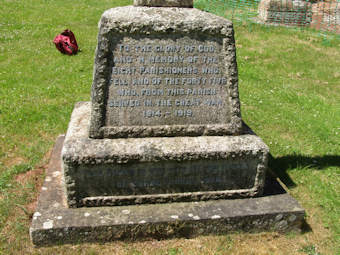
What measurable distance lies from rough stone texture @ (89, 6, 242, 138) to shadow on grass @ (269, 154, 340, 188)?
4.04 ft

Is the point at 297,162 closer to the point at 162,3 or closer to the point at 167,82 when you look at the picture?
the point at 167,82

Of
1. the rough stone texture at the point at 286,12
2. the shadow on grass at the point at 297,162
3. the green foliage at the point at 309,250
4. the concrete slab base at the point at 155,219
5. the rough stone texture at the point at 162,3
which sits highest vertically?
the rough stone texture at the point at 162,3

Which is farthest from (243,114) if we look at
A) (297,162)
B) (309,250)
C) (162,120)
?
(309,250)

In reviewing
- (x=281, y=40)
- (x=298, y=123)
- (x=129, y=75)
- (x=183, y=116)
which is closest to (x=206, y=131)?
(x=183, y=116)

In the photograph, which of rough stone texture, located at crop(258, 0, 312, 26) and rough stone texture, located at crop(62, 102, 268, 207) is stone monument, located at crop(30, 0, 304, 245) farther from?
rough stone texture, located at crop(258, 0, 312, 26)

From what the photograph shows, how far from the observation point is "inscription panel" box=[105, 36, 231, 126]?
3.20m

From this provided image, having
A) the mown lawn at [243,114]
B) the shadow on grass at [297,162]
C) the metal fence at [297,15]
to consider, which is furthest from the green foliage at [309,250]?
the metal fence at [297,15]

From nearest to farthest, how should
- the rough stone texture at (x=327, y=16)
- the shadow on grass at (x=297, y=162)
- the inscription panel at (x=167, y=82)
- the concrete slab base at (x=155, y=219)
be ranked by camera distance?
1. the concrete slab base at (x=155, y=219)
2. the inscription panel at (x=167, y=82)
3. the shadow on grass at (x=297, y=162)
4. the rough stone texture at (x=327, y=16)

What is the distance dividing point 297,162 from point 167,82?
7.57 ft

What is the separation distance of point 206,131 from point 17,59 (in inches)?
241

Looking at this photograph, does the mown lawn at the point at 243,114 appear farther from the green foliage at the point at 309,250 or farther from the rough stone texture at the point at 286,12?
the rough stone texture at the point at 286,12

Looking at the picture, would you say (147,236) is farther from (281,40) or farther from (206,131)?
(281,40)

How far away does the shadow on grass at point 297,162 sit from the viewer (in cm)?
440

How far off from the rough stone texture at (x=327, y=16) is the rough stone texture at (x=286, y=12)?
8.9 inches
